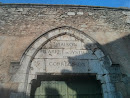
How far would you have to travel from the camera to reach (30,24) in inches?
174

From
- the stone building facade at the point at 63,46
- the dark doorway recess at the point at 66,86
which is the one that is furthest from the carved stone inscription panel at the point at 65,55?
the dark doorway recess at the point at 66,86

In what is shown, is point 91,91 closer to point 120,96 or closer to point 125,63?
point 120,96

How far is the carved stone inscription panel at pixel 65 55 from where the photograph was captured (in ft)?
12.7

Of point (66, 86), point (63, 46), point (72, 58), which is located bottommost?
point (66, 86)

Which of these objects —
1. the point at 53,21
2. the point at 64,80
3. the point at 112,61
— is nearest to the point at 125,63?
the point at 112,61

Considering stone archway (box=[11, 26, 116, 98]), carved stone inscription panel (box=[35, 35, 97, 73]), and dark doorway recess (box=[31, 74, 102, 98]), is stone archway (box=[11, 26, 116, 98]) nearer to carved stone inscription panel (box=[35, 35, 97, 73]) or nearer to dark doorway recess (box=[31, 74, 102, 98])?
carved stone inscription panel (box=[35, 35, 97, 73])

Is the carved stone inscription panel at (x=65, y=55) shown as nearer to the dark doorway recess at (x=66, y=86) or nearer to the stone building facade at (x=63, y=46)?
the stone building facade at (x=63, y=46)

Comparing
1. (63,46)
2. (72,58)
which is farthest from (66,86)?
(63,46)

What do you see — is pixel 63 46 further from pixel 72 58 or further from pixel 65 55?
pixel 72 58

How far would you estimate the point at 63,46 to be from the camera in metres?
4.23

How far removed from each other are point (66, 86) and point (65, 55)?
90 cm

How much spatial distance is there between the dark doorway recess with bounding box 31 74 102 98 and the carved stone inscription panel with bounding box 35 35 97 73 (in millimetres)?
210

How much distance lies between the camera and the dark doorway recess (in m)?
3.83

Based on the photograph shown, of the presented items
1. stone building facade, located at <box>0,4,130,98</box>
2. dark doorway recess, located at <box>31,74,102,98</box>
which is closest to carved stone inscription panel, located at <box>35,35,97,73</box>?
stone building facade, located at <box>0,4,130,98</box>
